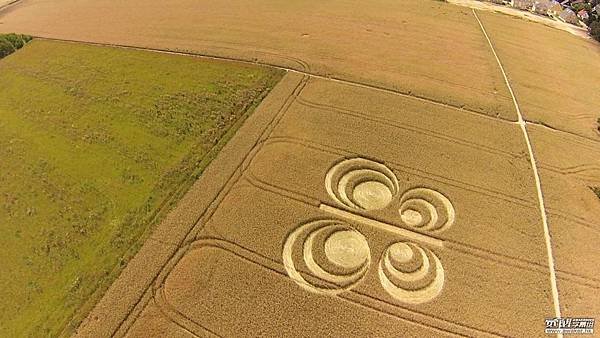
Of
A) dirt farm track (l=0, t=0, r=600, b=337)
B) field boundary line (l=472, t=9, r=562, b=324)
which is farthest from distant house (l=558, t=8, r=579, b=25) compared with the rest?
field boundary line (l=472, t=9, r=562, b=324)

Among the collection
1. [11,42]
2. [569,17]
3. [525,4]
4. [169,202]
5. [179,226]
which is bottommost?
[179,226]

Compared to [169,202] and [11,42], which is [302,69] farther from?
[11,42]

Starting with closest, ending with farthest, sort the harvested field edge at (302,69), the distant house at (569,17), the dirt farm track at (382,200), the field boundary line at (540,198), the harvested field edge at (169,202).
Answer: the dirt farm track at (382,200) → the harvested field edge at (169,202) → the field boundary line at (540,198) → the harvested field edge at (302,69) → the distant house at (569,17)

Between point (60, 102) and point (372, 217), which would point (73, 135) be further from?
point (372, 217)

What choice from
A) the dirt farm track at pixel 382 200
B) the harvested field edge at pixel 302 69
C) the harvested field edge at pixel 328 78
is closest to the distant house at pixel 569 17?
the dirt farm track at pixel 382 200

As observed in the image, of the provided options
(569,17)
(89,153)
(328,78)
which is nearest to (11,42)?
(89,153)

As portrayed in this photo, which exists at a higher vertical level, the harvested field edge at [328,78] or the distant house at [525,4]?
the distant house at [525,4]

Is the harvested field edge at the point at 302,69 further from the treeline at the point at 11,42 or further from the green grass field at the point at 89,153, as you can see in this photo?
the treeline at the point at 11,42

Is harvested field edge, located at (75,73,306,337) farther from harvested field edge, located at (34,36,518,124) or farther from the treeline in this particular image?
the treeline
